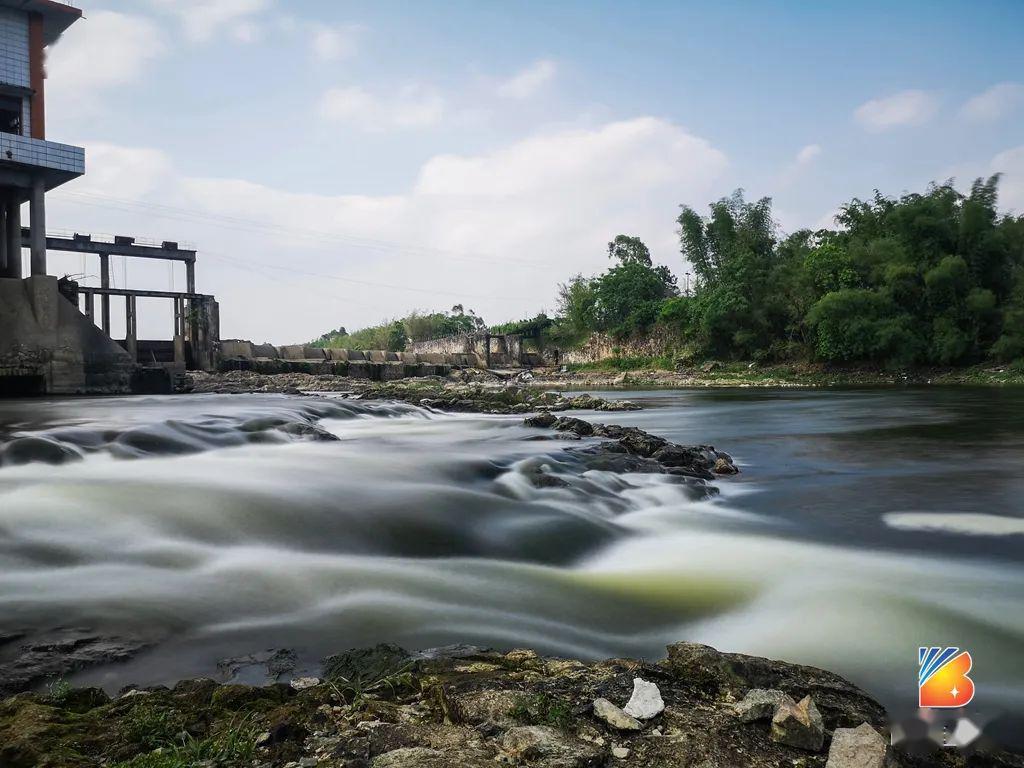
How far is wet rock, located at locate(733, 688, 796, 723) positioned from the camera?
6.86 feet

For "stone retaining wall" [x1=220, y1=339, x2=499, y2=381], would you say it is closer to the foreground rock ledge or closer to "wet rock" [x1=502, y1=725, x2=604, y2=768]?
the foreground rock ledge

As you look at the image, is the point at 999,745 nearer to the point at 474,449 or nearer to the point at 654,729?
the point at 654,729

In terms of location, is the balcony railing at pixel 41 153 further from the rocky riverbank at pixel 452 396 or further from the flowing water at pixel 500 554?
the flowing water at pixel 500 554

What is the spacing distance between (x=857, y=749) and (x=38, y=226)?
3383cm

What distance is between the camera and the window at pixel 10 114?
2795cm

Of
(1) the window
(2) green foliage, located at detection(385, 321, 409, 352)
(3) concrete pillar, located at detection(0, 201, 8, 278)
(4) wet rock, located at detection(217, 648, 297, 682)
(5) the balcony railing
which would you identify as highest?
(1) the window

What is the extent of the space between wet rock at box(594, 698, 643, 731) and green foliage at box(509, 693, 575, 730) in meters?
0.09

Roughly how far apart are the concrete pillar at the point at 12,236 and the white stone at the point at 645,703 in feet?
113

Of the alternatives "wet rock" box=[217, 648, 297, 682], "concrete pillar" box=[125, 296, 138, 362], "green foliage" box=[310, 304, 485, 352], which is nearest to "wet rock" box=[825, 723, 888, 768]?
"wet rock" box=[217, 648, 297, 682]

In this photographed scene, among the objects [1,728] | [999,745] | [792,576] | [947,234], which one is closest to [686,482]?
[792,576]

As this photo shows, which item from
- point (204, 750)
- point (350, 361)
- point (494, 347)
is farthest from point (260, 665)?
point (494, 347)

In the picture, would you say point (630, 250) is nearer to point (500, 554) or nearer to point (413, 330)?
point (413, 330)

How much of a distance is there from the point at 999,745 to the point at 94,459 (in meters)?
8.39

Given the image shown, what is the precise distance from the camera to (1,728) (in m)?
1.96
